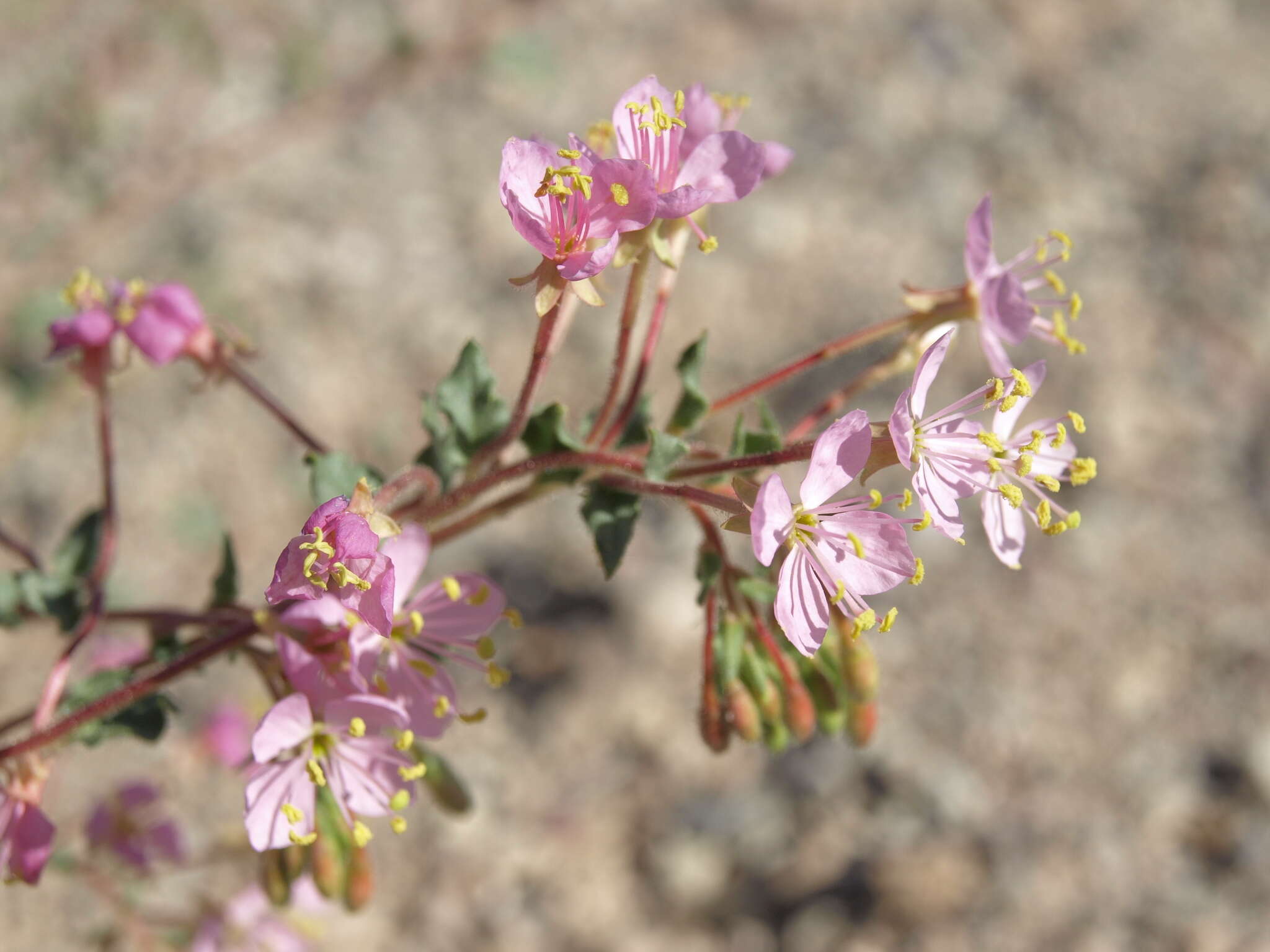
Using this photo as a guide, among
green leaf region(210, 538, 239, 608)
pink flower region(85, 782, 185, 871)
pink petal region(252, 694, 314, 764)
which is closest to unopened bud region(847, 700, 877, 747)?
pink petal region(252, 694, 314, 764)

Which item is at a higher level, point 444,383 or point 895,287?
point 895,287

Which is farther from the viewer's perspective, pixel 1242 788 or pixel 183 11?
pixel 183 11

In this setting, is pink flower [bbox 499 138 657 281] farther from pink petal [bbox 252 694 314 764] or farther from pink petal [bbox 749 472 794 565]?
pink petal [bbox 252 694 314 764]

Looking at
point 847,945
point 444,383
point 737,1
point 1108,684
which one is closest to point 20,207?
point 737,1

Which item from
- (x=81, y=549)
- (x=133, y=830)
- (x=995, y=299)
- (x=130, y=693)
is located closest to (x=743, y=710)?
(x=995, y=299)

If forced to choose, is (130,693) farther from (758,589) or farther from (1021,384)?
(1021,384)

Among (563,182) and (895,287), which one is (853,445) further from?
(895,287)

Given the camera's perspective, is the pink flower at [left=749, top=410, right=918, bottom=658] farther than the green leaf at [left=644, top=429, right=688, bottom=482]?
No
